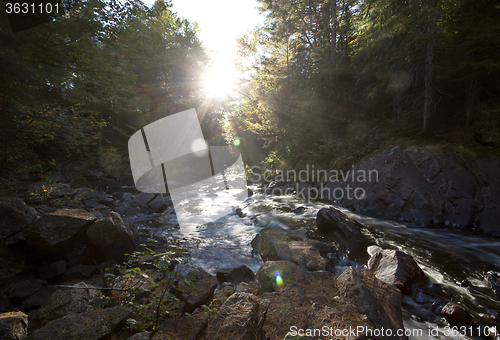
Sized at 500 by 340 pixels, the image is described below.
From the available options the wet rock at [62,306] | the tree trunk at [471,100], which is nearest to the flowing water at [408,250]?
the wet rock at [62,306]

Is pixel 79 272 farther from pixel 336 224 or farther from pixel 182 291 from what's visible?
pixel 336 224

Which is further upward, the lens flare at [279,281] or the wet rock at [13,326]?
the wet rock at [13,326]

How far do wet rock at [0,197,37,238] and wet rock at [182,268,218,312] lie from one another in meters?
3.78

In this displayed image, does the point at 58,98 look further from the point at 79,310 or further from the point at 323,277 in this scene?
the point at 323,277

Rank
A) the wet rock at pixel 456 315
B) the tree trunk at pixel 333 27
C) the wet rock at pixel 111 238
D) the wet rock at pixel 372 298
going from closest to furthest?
the wet rock at pixel 372 298 < the wet rock at pixel 456 315 < the wet rock at pixel 111 238 < the tree trunk at pixel 333 27

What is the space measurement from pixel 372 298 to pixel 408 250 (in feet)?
12.1

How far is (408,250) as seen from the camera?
18.1ft

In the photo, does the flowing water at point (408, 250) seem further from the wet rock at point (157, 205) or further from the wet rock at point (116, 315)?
the wet rock at point (116, 315)

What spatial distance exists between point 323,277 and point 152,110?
80.1 feet

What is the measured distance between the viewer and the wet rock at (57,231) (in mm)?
4125

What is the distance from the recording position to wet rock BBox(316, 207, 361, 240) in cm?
625

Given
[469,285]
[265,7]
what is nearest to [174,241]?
[469,285]

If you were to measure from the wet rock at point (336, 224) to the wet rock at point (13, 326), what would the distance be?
6503 millimetres

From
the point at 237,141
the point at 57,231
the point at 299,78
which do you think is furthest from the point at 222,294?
the point at 237,141
